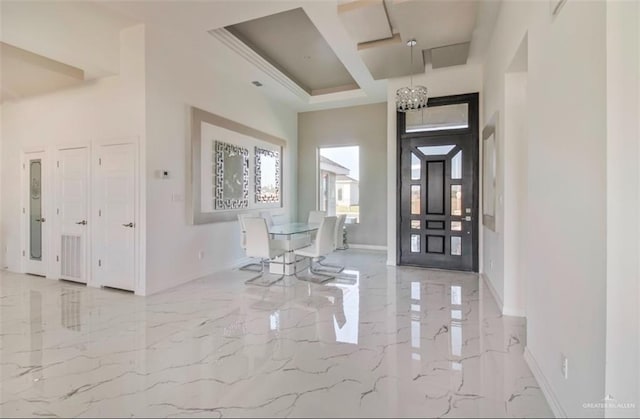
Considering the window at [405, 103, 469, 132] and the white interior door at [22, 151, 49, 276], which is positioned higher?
the window at [405, 103, 469, 132]

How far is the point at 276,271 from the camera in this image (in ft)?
16.6

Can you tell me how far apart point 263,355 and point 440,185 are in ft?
13.4

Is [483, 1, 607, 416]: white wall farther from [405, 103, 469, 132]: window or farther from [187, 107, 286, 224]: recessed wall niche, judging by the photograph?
[187, 107, 286, 224]: recessed wall niche

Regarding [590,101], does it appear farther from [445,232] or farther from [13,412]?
[445,232]

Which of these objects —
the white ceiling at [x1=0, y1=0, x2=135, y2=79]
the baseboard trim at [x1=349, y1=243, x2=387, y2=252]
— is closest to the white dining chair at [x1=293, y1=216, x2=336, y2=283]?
the baseboard trim at [x1=349, y1=243, x2=387, y2=252]

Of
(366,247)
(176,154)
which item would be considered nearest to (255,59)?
(176,154)

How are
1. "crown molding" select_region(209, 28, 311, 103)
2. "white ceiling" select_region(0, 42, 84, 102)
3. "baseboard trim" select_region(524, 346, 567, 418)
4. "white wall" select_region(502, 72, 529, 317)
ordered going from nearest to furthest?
"baseboard trim" select_region(524, 346, 567, 418) → "white wall" select_region(502, 72, 529, 317) → "white ceiling" select_region(0, 42, 84, 102) → "crown molding" select_region(209, 28, 311, 103)

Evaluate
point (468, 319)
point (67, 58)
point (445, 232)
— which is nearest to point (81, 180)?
point (67, 58)

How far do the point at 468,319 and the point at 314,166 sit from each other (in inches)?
208

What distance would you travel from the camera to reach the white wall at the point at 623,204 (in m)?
1.18

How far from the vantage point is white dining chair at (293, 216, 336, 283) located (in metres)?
4.56

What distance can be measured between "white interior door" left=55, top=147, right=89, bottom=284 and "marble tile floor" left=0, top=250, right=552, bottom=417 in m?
0.53

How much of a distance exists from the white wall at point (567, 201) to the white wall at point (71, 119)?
13.7ft

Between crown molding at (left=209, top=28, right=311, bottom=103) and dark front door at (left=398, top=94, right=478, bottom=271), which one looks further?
dark front door at (left=398, top=94, right=478, bottom=271)
